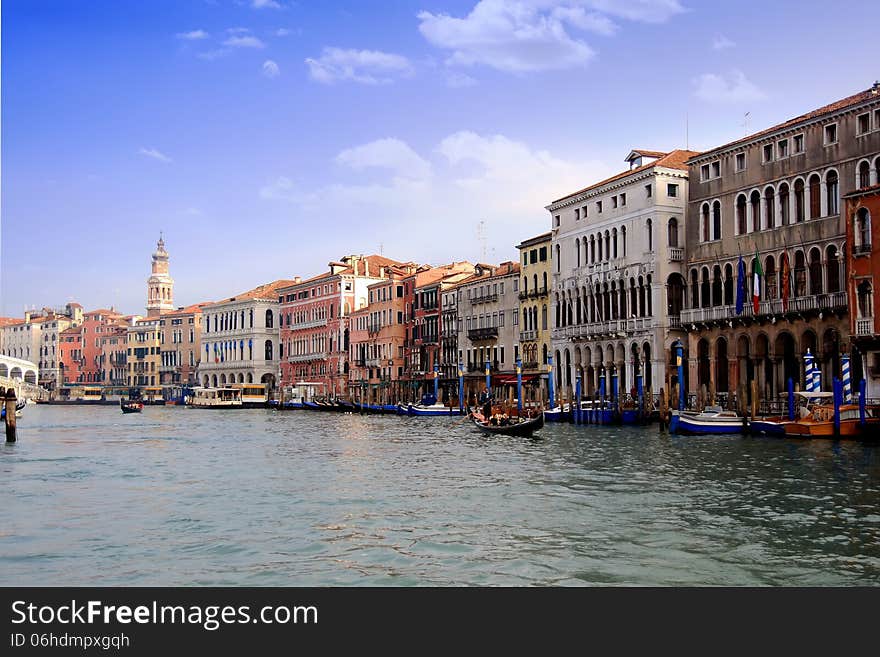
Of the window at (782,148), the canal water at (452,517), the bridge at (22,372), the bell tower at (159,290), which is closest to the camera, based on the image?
the canal water at (452,517)

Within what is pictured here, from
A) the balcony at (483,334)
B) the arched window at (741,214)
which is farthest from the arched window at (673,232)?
the balcony at (483,334)

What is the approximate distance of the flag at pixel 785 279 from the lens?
1163 inches

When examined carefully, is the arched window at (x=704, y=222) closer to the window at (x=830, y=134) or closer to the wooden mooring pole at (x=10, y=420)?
the window at (x=830, y=134)

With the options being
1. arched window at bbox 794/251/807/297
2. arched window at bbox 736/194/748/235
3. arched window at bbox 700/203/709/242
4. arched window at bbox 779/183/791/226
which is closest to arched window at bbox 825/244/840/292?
arched window at bbox 794/251/807/297

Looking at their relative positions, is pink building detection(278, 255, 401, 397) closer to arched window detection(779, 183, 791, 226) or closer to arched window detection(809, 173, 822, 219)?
arched window detection(779, 183, 791, 226)

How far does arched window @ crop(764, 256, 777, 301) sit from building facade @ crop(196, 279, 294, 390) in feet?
155

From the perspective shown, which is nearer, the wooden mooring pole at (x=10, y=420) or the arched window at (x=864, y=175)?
the wooden mooring pole at (x=10, y=420)

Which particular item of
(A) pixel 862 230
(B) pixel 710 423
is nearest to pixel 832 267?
(A) pixel 862 230

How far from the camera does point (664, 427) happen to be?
2745 centimetres

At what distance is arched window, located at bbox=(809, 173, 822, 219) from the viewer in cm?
2983

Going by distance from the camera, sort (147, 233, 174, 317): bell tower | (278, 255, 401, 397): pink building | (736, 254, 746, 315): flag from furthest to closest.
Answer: (147, 233, 174, 317): bell tower
(278, 255, 401, 397): pink building
(736, 254, 746, 315): flag

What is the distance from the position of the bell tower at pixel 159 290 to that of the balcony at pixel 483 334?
61.2 meters
